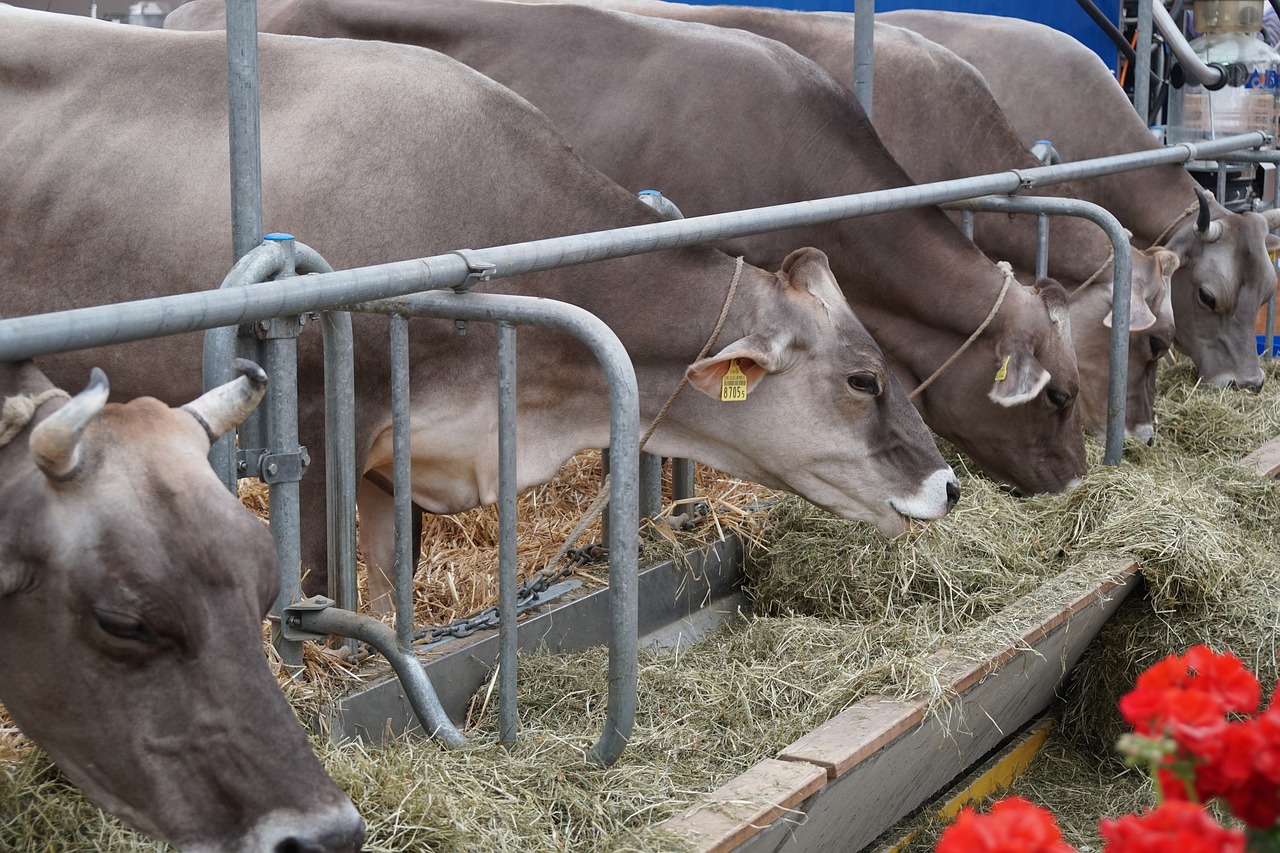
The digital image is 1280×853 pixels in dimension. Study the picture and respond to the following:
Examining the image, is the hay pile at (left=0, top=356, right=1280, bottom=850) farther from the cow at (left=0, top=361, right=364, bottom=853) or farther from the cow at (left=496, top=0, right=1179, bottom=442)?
the cow at (left=496, top=0, right=1179, bottom=442)

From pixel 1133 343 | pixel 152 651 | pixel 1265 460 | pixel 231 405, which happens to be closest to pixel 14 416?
pixel 231 405

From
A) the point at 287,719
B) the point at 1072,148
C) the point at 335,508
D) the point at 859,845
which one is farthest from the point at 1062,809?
the point at 1072,148

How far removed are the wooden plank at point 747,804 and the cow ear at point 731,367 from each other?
3.68 feet

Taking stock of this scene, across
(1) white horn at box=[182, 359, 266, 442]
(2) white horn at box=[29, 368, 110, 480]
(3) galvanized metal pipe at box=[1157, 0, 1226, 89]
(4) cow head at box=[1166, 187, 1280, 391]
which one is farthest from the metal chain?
(3) galvanized metal pipe at box=[1157, 0, 1226, 89]

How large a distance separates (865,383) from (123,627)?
7.77ft

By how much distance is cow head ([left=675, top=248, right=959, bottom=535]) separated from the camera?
4020mm

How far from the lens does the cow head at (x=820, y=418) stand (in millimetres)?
4020

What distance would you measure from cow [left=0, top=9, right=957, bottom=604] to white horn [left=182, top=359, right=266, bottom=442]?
1.33 meters

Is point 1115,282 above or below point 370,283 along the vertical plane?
below

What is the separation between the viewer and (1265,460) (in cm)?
577

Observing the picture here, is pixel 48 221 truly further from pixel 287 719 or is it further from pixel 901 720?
pixel 901 720

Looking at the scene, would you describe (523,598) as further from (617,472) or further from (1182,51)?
(1182,51)

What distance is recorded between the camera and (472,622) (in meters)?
3.57

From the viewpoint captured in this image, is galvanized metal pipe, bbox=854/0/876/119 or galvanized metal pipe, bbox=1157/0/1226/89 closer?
galvanized metal pipe, bbox=854/0/876/119
